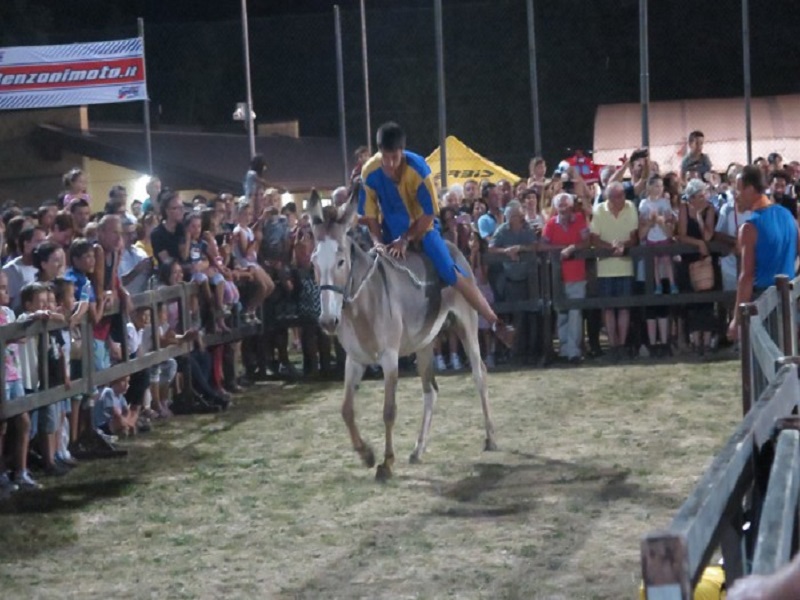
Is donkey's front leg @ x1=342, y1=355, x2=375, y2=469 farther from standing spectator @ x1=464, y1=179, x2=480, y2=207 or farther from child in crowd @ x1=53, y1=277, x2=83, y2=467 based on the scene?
standing spectator @ x1=464, y1=179, x2=480, y2=207

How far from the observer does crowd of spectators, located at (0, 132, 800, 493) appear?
12438 mm

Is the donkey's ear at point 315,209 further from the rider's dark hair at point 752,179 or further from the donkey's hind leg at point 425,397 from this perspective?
the rider's dark hair at point 752,179

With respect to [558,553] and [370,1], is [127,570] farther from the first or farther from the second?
[370,1]

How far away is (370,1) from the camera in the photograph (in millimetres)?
46969

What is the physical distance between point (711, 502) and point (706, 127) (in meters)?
30.6

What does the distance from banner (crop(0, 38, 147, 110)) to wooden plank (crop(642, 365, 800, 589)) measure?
15188 millimetres

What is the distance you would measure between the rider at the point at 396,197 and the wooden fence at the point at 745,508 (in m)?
4.80

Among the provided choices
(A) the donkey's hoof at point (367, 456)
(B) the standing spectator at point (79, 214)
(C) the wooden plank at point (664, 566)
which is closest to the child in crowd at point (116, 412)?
(B) the standing spectator at point (79, 214)

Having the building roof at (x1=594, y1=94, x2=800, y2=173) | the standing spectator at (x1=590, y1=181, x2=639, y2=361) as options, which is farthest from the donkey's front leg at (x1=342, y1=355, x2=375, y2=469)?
the building roof at (x1=594, y1=94, x2=800, y2=173)

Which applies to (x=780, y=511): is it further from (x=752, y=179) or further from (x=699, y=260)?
(x=699, y=260)

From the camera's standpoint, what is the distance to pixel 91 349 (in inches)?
486

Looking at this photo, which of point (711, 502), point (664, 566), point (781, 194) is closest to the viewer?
point (664, 566)

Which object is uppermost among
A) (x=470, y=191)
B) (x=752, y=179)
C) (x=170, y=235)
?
(x=470, y=191)

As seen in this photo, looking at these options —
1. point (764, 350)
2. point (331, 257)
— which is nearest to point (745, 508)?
point (764, 350)
